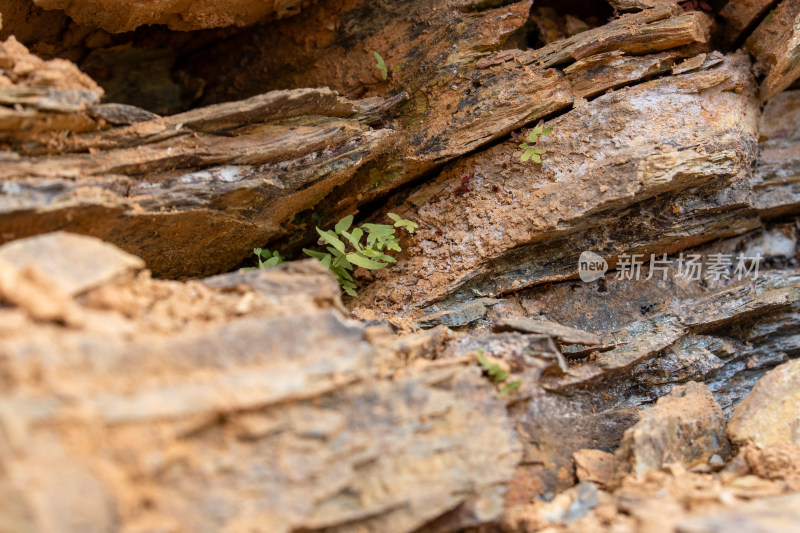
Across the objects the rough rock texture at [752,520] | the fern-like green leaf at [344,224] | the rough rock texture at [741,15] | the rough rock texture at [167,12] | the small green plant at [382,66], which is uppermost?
the rough rock texture at [741,15]

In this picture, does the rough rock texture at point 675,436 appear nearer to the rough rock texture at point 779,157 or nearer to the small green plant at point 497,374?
the small green plant at point 497,374

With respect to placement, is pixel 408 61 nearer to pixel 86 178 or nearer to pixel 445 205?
pixel 445 205

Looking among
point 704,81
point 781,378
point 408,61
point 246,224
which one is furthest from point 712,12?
point 246,224

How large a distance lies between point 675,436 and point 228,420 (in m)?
3.52

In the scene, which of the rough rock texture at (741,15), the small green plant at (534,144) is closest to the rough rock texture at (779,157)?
the rough rock texture at (741,15)

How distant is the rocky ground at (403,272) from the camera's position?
10.2ft

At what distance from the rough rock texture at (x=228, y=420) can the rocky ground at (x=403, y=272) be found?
15 mm

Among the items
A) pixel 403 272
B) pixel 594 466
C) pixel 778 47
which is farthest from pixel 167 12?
pixel 778 47

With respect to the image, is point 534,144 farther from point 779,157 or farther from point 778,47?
point 779,157

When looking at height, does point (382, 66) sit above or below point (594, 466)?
above

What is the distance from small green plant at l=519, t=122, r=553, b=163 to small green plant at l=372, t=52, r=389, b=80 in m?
1.66

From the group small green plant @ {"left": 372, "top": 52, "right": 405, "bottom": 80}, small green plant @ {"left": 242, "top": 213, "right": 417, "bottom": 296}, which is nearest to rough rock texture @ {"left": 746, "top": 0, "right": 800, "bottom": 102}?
small green plant @ {"left": 372, "top": 52, "right": 405, "bottom": 80}

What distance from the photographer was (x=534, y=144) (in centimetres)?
598

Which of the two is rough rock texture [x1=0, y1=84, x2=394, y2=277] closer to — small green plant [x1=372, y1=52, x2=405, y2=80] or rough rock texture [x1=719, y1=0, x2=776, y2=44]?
small green plant [x1=372, y1=52, x2=405, y2=80]
